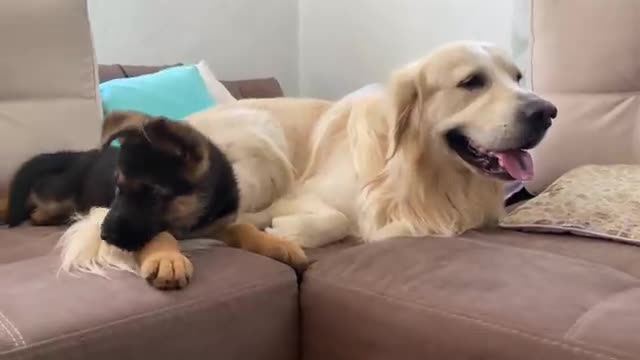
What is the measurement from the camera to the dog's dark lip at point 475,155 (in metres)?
1.85

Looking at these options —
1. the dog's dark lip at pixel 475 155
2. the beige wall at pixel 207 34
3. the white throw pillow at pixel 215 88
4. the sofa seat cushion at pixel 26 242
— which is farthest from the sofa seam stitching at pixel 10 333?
the beige wall at pixel 207 34

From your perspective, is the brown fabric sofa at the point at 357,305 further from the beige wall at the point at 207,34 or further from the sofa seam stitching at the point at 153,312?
the beige wall at the point at 207,34

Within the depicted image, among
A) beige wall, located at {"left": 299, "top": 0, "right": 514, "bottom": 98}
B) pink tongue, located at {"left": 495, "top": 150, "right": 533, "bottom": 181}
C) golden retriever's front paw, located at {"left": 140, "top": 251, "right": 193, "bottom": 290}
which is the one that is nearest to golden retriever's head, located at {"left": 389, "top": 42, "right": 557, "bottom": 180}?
pink tongue, located at {"left": 495, "top": 150, "right": 533, "bottom": 181}

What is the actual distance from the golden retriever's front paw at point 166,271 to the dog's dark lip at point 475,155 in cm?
70

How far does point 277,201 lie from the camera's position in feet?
7.06

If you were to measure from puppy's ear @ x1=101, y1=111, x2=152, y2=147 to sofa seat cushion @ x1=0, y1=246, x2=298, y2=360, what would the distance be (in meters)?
0.27

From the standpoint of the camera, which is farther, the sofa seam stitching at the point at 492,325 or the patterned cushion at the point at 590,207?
the patterned cushion at the point at 590,207

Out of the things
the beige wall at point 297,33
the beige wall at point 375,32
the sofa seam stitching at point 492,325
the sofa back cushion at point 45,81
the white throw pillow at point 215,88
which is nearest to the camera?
the sofa seam stitching at point 492,325

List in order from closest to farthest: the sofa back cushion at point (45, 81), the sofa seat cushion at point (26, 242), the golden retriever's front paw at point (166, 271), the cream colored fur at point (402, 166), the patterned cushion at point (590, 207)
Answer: the golden retriever's front paw at point (166, 271)
the sofa seat cushion at point (26, 242)
the patterned cushion at point (590, 207)
the cream colored fur at point (402, 166)
the sofa back cushion at point (45, 81)

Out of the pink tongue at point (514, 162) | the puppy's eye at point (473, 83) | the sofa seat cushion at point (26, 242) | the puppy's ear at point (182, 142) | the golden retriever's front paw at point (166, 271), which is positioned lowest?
the sofa seat cushion at point (26, 242)

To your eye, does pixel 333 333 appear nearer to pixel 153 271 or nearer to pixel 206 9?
pixel 153 271

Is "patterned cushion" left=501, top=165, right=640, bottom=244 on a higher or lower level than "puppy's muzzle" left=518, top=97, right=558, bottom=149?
lower

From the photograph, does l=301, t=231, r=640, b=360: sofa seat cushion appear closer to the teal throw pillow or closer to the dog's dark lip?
the dog's dark lip

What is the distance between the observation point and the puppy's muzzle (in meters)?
1.77
